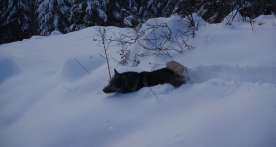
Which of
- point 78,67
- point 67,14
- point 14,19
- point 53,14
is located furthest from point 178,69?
point 14,19

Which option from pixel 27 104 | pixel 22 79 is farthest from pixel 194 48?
pixel 22 79

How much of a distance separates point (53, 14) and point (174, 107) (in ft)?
62.5

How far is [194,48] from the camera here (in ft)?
12.3

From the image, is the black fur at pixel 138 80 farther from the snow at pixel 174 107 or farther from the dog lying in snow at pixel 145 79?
the snow at pixel 174 107

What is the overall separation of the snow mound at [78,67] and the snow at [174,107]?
0.16m

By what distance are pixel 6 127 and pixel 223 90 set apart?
3863mm

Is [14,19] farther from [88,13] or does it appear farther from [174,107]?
[174,107]

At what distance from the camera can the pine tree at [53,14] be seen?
629 inches

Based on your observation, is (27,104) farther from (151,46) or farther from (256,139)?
(256,139)

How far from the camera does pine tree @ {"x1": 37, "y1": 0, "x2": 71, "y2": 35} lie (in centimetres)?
1597

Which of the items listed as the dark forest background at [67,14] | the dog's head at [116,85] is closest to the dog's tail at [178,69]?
the dog's head at [116,85]

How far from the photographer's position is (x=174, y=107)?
231 cm

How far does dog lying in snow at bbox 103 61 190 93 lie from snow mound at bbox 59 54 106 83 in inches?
57.2

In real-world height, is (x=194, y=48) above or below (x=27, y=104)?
above
